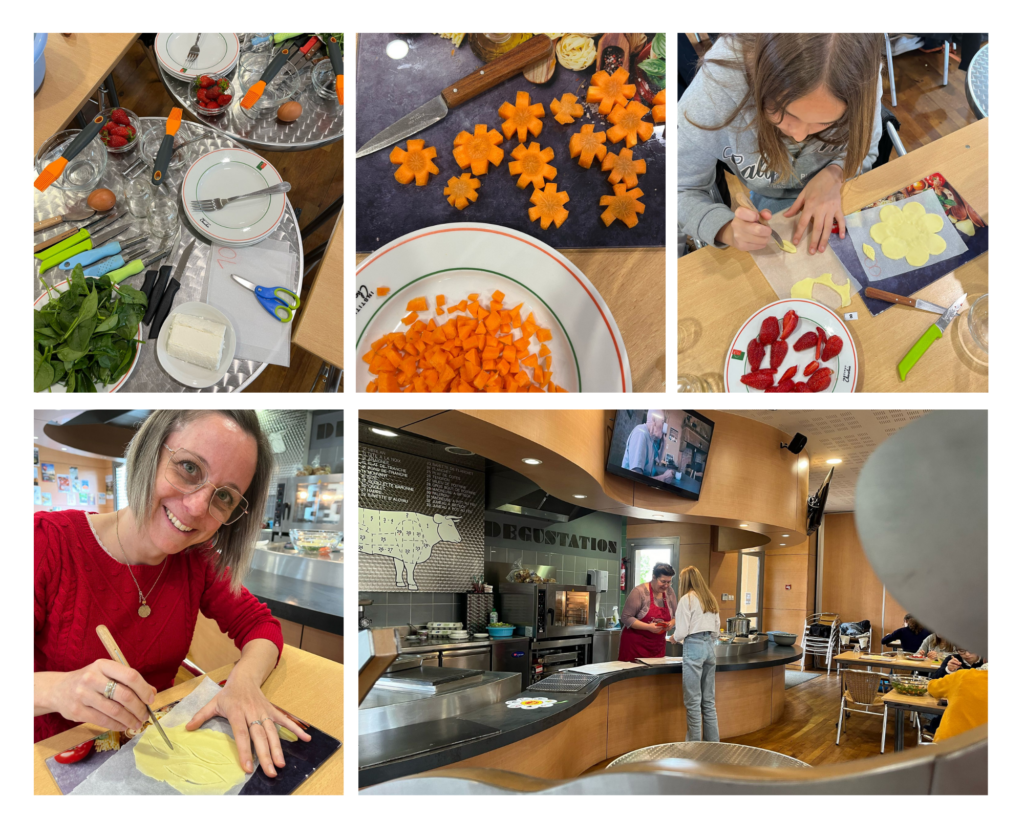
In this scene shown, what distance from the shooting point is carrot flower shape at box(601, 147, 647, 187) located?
1.54 metres

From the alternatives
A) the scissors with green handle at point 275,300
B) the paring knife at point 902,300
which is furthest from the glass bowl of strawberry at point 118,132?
the paring knife at point 902,300

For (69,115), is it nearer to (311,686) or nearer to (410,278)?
(410,278)

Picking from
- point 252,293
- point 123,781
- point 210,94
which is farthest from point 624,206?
point 123,781

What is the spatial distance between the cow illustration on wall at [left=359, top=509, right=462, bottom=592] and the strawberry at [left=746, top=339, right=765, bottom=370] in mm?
1110

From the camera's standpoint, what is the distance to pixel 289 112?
154cm

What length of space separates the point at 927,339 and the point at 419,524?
63.8 inches

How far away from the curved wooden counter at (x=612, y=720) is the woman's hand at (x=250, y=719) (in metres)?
0.25

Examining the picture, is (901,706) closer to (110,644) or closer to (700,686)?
(700,686)

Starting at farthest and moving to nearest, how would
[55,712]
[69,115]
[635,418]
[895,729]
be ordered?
1. [895,729]
2. [635,418]
3. [69,115]
4. [55,712]

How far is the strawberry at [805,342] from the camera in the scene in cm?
151
